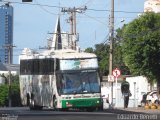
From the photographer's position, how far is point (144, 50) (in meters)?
47.4

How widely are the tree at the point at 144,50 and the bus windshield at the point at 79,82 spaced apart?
11275 mm

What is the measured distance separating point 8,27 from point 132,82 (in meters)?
34.1

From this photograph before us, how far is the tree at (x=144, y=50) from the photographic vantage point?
47.8m

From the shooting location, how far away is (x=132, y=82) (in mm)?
61062

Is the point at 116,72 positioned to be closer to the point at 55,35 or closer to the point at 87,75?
the point at 87,75

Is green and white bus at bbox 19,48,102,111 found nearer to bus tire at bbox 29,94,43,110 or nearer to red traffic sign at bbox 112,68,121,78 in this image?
bus tire at bbox 29,94,43,110

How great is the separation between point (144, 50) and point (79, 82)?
1189 centimetres

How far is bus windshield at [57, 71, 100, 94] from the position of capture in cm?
3709

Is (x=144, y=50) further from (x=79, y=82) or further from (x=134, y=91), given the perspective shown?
(x=134, y=91)

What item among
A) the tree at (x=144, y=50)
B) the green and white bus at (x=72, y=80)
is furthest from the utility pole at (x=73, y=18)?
the green and white bus at (x=72, y=80)

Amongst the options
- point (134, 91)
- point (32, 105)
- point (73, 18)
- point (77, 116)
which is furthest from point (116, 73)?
Answer: point (73, 18)

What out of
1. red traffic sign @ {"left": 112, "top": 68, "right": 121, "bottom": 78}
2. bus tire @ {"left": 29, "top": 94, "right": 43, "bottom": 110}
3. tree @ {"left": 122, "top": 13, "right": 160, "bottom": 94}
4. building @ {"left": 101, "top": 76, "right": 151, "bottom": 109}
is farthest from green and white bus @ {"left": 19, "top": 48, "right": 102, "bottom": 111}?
building @ {"left": 101, "top": 76, "right": 151, "bottom": 109}

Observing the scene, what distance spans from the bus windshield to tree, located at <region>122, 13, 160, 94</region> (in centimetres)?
1128

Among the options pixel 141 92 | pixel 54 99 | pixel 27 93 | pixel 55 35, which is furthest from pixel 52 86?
pixel 55 35
